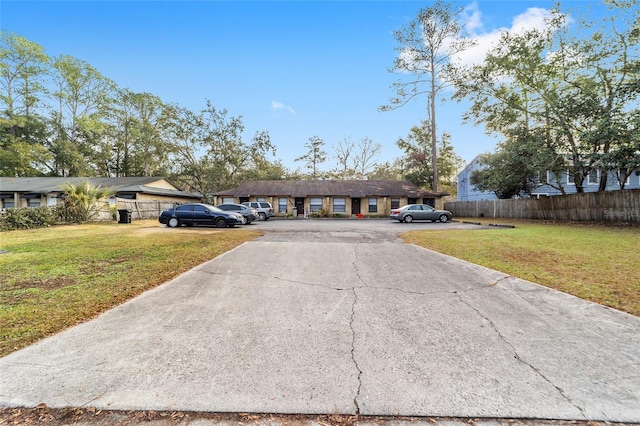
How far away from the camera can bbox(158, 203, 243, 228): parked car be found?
51.0ft

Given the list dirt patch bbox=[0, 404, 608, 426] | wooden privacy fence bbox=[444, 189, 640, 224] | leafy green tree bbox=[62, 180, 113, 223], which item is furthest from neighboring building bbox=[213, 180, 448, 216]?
dirt patch bbox=[0, 404, 608, 426]

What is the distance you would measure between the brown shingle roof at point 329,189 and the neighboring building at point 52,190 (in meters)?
6.25

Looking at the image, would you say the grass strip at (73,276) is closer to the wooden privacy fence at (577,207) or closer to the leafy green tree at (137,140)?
the wooden privacy fence at (577,207)

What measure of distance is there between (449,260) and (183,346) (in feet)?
19.7

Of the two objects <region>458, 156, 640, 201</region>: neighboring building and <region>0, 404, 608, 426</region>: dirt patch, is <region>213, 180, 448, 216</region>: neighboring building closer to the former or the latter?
<region>458, 156, 640, 201</region>: neighboring building

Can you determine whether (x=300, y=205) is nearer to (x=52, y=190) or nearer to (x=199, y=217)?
(x=199, y=217)

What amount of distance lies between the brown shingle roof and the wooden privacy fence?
700 cm

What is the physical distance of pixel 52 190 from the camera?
2586 cm

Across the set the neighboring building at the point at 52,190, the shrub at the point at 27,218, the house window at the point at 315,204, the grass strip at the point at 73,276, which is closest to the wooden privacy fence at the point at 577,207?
the house window at the point at 315,204

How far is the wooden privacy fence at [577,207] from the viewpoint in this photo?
553 inches

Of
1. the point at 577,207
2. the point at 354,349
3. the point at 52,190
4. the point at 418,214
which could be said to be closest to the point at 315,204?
the point at 418,214

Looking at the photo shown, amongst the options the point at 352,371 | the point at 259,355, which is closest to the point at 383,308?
the point at 352,371

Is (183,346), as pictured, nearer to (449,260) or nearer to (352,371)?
(352,371)

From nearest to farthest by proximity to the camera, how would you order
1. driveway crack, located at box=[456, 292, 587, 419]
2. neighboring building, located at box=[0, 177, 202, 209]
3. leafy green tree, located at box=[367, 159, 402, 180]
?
1. driveway crack, located at box=[456, 292, 587, 419]
2. neighboring building, located at box=[0, 177, 202, 209]
3. leafy green tree, located at box=[367, 159, 402, 180]
